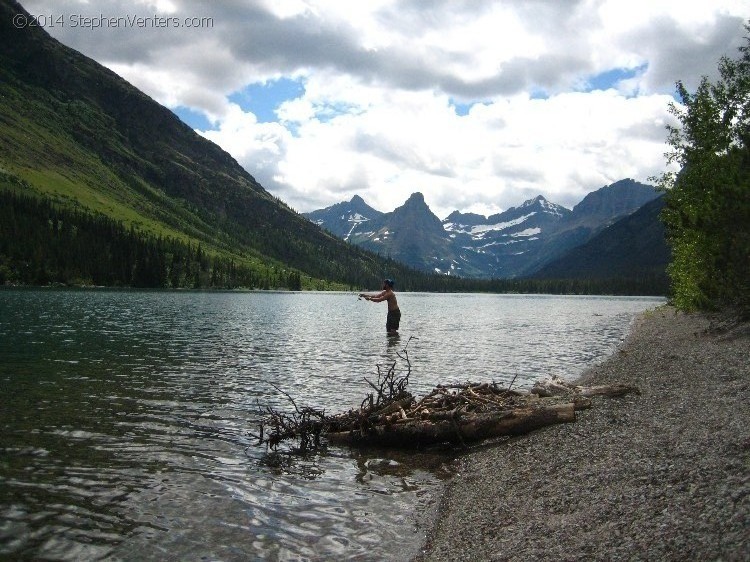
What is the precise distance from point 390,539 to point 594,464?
537cm

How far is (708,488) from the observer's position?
352 inches

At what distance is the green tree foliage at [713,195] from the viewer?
3141 centimetres

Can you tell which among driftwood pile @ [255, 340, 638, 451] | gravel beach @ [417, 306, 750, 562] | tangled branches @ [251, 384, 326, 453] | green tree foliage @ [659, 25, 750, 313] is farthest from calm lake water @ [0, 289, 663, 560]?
green tree foliage @ [659, 25, 750, 313]

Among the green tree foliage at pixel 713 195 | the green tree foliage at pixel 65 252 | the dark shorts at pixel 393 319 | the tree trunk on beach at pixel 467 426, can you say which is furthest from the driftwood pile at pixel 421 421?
the green tree foliage at pixel 65 252

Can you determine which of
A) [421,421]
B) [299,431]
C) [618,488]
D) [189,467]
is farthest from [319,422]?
[618,488]

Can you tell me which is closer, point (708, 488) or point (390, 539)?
point (708, 488)

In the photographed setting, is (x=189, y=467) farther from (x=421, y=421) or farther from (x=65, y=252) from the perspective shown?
(x=65, y=252)

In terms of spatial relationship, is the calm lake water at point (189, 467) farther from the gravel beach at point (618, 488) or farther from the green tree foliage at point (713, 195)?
the green tree foliage at point (713, 195)

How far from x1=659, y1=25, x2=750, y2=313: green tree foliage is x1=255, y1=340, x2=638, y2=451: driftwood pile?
64.1 feet

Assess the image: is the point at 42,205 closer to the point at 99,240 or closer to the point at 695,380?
the point at 99,240

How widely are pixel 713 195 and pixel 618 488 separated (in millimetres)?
34158

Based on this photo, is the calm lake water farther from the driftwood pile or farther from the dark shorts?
the dark shorts

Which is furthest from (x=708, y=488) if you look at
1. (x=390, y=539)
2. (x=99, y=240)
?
(x=99, y=240)

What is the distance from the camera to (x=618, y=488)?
10523 millimetres
